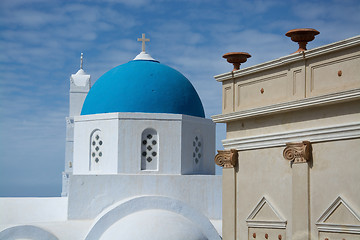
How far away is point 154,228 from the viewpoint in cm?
1202

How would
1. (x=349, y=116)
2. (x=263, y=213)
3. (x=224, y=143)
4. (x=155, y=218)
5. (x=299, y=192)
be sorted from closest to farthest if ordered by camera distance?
1. (x=349, y=116)
2. (x=299, y=192)
3. (x=263, y=213)
4. (x=224, y=143)
5. (x=155, y=218)

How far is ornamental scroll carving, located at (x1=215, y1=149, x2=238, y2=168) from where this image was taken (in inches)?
339

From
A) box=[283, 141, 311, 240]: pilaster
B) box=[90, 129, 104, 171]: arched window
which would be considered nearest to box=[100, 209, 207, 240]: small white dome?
box=[90, 129, 104, 171]: arched window

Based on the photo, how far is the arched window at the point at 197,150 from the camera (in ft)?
47.8

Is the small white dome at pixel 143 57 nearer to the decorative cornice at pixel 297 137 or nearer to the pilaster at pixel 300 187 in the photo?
the decorative cornice at pixel 297 137

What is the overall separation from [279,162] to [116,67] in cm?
808

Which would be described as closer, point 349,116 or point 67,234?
point 349,116

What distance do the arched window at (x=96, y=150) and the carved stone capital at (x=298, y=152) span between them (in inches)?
288

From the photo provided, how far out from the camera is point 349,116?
6.78 m

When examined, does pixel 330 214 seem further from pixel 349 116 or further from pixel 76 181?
pixel 76 181

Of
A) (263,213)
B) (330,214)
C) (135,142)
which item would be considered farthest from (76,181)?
(330,214)

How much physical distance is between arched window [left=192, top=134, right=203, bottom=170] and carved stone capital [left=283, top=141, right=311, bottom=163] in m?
7.11

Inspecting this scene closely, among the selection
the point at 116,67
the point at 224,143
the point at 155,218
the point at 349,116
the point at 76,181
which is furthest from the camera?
the point at 116,67

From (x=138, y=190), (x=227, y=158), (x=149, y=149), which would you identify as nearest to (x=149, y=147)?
(x=149, y=149)
